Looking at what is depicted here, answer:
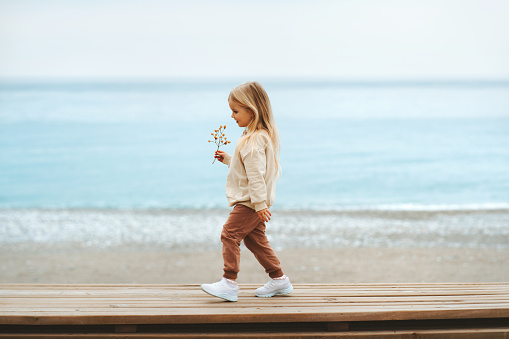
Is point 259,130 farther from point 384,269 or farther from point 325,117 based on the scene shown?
point 325,117

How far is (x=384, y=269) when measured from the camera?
7227mm

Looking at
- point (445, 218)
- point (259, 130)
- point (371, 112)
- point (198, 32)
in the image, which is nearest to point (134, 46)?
point (198, 32)

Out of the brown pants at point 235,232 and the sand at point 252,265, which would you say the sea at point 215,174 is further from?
the brown pants at point 235,232

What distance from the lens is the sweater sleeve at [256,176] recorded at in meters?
3.00

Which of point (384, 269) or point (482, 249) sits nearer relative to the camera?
point (384, 269)

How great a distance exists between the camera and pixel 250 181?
3.02 m

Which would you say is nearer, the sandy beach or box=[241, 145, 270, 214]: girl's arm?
box=[241, 145, 270, 214]: girl's arm

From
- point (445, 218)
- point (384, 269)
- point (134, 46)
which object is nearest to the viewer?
point (384, 269)

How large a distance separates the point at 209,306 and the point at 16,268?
17.7 feet

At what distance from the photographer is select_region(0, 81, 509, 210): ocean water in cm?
1609

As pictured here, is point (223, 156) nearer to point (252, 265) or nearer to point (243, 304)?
point (243, 304)

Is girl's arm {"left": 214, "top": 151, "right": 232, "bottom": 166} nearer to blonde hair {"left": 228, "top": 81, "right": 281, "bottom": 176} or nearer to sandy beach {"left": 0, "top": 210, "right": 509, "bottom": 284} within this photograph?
blonde hair {"left": 228, "top": 81, "right": 281, "bottom": 176}

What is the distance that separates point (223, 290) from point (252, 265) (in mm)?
4383

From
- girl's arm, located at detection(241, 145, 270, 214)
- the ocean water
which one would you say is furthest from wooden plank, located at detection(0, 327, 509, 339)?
the ocean water
